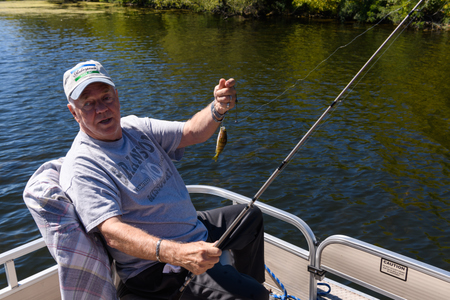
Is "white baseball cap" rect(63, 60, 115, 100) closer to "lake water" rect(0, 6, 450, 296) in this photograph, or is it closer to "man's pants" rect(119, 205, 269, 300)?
"man's pants" rect(119, 205, 269, 300)

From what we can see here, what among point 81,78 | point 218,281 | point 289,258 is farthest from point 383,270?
point 81,78

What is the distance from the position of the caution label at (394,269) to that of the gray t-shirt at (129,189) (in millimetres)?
1259

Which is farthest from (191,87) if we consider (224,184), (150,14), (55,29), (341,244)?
(150,14)

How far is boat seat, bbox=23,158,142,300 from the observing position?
2.14 m

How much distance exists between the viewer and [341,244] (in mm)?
2904

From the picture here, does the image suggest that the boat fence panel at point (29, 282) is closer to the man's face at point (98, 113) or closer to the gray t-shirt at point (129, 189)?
the gray t-shirt at point (129, 189)

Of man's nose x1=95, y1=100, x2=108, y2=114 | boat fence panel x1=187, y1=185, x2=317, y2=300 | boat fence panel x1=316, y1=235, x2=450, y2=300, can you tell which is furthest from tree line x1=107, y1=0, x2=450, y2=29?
man's nose x1=95, y1=100, x2=108, y2=114

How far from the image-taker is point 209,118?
288 centimetres

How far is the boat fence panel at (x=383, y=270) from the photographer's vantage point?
2609 millimetres

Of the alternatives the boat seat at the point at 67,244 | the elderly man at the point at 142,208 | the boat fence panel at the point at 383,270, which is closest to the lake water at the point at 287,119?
the boat fence panel at the point at 383,270

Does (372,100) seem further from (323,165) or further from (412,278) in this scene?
(412,278)

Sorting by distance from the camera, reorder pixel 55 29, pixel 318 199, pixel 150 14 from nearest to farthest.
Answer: pixel 318 199, pixel 55 29, pixel 150 14

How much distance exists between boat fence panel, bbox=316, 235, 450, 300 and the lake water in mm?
3840

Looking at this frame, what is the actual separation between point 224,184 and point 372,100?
7399 millimetres
